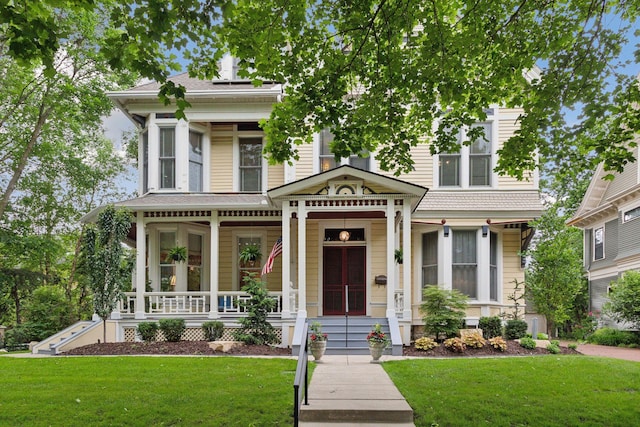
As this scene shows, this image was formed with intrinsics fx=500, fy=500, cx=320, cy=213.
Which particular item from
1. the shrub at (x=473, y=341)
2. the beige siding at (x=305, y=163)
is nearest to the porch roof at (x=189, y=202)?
the beige siding at (x=305, y=163)

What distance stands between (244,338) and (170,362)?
9.01 ft

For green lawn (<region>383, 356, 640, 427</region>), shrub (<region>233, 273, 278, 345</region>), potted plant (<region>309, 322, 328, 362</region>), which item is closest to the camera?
green lawn (<region>383, 356, 640, 427</region>)

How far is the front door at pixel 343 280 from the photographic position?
15.4 meters

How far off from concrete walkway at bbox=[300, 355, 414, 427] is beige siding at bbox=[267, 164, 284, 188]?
794 centimetres

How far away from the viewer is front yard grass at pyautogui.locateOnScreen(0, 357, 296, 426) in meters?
6.22

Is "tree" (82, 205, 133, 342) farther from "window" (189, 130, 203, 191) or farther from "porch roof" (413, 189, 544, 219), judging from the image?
"porch roof" (413, 189, 544, 219)

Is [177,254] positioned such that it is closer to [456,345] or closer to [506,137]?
[456,345]

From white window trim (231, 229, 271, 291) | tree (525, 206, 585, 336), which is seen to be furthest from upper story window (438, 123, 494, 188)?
white window trim (231, 229, 271, 291)

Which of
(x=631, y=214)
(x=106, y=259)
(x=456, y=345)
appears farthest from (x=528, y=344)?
(x=631, y=214)

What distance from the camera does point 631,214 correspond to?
67.5 ft

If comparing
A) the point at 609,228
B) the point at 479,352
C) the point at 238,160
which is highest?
the point at 238,160

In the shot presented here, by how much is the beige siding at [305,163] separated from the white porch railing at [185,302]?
3.93 m

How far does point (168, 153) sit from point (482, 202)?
987 centimetres

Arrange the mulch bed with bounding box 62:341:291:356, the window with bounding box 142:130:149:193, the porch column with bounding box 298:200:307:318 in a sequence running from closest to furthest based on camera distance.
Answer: the mulch bed with bounding box 62:341:291:356, the porch column with bounding box 298:200:307:318, the window with bounding box 142:130:149:193
